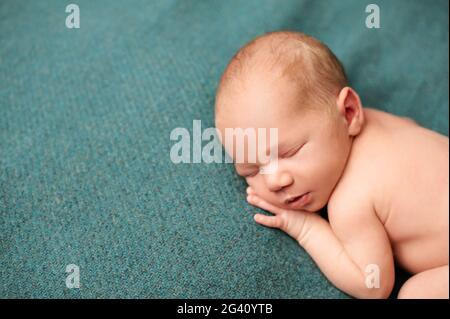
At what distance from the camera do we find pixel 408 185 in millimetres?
855

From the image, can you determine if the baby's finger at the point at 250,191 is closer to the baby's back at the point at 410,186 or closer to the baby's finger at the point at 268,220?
the baby's finger at the point at 268,220

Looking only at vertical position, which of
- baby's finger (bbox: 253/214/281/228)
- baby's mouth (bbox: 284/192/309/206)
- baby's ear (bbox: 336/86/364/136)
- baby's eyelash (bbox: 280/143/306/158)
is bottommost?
baby's finger (bbox: 253/214/281/228)

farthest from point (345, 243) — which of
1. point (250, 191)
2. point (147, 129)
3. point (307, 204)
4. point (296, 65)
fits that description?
point (147, 129)

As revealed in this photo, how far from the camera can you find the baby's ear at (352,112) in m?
0.91

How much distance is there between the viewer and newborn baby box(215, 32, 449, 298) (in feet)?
2.83

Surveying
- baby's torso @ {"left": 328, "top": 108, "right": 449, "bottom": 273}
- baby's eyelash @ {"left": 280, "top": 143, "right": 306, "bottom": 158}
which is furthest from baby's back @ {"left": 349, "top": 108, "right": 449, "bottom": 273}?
baby's eyelash @ {"left": 280, "top": 143, "right": 306, "bottom": 158}

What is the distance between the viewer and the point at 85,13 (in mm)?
1245

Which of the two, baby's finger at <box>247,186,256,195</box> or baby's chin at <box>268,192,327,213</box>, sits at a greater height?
baby's finger at <box>247,186,256,195</box>

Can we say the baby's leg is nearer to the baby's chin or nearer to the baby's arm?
the baby's arm

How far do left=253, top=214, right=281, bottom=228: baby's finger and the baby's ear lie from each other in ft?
0.68

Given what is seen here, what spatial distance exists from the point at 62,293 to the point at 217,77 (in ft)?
1.84

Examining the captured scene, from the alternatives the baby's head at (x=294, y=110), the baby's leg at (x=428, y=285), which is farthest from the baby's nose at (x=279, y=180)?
the baby's leg at (x=428, y=285)
